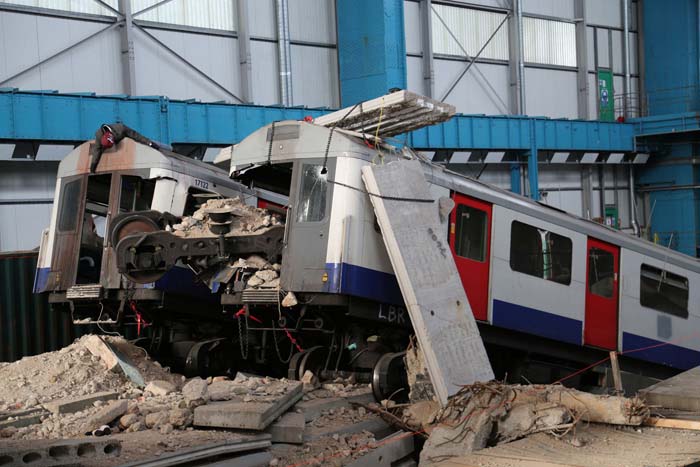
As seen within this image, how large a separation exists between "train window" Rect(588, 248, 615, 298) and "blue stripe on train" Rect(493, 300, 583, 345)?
61 cm

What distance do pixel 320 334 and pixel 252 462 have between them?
3377 millimetres

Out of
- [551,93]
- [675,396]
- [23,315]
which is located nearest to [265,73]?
[23,315]

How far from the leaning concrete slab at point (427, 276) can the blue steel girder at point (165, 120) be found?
348 inches

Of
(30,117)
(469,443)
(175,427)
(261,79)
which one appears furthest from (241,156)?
(261,79)

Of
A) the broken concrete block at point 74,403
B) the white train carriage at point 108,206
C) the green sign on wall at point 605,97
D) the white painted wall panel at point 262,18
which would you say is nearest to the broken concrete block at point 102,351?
the white train carriage at point 108,206

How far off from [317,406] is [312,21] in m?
16.1

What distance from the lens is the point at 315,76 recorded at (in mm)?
22859

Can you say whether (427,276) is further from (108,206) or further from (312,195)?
(108,206)

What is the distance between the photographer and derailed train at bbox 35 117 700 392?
9.24 metres

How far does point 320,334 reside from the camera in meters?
10.2

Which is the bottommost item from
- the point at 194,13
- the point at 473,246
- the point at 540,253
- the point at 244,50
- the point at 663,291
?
the point at 663,291

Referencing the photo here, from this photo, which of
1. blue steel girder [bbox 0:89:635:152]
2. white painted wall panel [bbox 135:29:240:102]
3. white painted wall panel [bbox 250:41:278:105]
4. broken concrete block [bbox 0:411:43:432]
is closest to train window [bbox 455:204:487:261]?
broken concrete block [bbox 0:411:43:432]

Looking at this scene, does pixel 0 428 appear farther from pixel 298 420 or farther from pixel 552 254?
pixel 552 254

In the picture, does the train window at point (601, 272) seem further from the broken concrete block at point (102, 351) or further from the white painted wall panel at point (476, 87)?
the white painted wall panel at point (476, 87)
